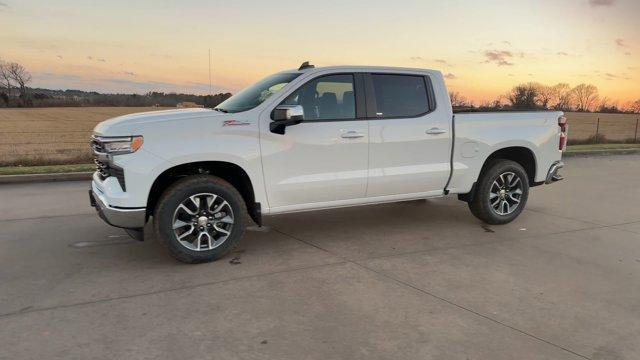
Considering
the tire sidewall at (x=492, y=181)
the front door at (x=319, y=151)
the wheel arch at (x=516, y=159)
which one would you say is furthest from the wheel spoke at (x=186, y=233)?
the tire sidewall at (x=492, y=181)

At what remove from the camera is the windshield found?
17.7ft

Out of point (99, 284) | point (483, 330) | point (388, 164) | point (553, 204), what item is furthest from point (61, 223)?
point (553, 204)

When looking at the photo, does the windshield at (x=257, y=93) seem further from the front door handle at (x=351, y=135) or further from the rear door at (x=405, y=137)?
the rear door at (x=405, y=137)

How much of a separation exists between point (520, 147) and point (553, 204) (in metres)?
2.02

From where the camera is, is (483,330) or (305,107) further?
(305,107)

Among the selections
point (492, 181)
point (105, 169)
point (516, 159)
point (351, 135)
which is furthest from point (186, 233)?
point (516, 159)

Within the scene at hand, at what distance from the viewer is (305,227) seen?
656cm

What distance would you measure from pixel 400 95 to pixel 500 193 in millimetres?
2027

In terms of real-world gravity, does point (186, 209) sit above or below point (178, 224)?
above

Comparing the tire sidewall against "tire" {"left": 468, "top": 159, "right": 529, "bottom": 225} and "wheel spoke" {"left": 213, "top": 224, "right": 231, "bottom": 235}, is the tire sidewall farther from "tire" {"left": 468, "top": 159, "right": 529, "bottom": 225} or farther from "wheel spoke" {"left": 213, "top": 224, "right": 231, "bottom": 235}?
"wheel spoke" {"left": 213, "top": 224, "right": 231, "bottom": 235}

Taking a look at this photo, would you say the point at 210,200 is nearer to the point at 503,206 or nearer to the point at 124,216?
the point at 124,216

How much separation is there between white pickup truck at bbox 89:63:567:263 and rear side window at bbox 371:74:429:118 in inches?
0.6

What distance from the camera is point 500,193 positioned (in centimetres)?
673

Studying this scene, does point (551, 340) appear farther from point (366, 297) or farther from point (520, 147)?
point (520, 147)
